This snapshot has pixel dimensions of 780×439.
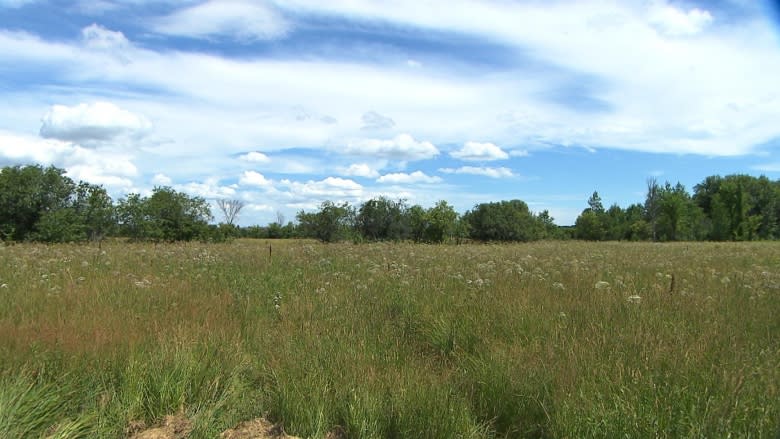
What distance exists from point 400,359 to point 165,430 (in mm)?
2398

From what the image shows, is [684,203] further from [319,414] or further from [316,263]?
[319,414]

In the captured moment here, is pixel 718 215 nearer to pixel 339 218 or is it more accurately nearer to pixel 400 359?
pixel 339 218

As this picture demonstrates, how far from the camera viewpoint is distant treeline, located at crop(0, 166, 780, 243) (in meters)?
26.7

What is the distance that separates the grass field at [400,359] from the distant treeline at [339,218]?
22.6m

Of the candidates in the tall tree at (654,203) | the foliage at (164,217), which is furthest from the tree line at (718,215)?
the foliage at (164,217)

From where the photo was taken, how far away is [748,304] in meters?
6.34

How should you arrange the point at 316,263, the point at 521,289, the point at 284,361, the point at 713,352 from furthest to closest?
the point at 316,263 → the point at 521,289 → the point at 284,361 → the point at 713,352

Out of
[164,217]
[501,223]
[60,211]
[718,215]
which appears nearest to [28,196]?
[60,211]

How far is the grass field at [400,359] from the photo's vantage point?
3.65 metres

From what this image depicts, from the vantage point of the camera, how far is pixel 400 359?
5199 mm

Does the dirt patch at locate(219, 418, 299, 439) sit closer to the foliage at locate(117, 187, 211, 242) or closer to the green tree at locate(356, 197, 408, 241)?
the foliage at locate(117, 187, 211, 242)

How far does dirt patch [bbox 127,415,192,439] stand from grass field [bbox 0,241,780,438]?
8 cm

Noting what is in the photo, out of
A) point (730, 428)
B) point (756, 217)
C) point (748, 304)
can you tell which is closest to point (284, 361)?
point (730, 428)

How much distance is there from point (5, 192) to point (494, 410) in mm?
31854
